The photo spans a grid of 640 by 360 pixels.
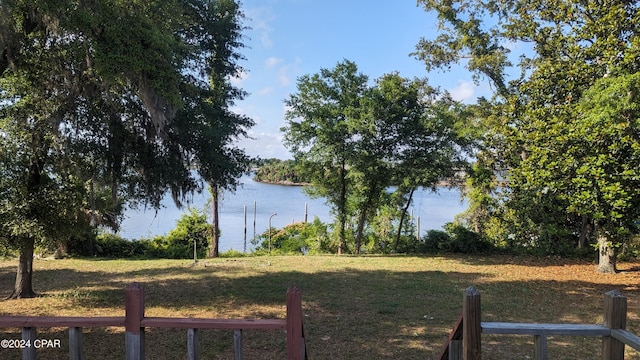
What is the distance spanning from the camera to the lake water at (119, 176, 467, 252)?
1513 cm

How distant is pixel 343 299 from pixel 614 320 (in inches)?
202

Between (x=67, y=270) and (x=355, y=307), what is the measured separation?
7.80 meters

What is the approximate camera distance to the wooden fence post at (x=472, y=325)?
7.31 ft

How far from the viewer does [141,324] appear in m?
2.33

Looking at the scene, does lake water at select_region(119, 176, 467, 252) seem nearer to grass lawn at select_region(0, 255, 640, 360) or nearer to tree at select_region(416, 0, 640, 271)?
grass lawn at select_region(0, 255, 640, 360)

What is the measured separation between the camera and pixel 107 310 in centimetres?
615

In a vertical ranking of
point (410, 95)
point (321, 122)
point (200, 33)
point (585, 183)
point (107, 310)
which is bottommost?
point (107, 310)

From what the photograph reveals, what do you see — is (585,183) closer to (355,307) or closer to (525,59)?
(355,307)

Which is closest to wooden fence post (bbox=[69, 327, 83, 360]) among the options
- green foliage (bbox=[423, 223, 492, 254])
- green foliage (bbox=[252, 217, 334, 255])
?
green foliage (bbox=[423, 223, 492, 254])

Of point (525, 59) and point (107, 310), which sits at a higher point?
point (525, 59)

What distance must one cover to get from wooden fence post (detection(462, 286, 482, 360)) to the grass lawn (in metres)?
2.37

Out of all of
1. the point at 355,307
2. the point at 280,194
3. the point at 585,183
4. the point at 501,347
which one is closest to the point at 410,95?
the point at 585,183

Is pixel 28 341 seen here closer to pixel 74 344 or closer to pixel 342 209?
pixel 74 344

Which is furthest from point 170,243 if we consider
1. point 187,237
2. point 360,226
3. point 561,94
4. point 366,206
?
point 561,94
